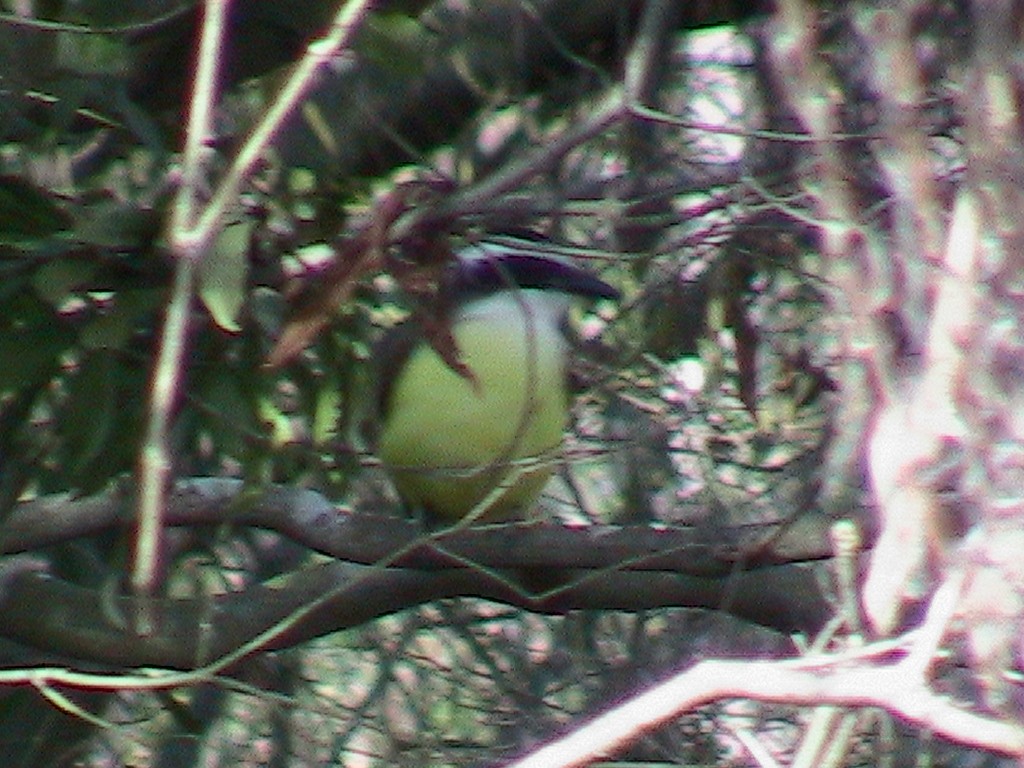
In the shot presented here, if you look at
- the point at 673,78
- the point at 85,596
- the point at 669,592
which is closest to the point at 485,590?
the point at 669,592

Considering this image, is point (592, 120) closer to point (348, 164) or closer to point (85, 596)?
point (348, 164)

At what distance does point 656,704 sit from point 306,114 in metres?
1.28

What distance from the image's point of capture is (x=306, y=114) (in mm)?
2160

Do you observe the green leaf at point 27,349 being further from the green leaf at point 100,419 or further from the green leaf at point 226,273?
the green leaf at point 226,273

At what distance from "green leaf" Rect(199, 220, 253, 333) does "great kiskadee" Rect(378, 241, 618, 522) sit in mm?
575

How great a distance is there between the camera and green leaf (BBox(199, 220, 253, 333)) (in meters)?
1.57

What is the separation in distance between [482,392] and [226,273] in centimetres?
62

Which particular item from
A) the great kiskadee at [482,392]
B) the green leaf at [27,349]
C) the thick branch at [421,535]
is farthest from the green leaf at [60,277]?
the great kiskadee at [482,392]

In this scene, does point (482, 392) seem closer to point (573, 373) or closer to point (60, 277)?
point (573, 373)

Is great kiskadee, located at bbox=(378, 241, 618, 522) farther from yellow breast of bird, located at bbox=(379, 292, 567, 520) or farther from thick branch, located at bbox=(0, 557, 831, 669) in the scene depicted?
thick branch, located at bbox=(0, 557, 831, 669)

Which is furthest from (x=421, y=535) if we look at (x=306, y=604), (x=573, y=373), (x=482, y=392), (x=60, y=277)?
(x=573, y=373)

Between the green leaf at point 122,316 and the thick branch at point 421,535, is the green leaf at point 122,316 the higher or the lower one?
the higher one

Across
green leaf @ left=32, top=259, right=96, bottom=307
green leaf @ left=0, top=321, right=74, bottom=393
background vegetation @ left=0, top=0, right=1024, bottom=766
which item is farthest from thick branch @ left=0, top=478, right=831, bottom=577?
green leaf @ left=32, top=259, right=96, bottom=307

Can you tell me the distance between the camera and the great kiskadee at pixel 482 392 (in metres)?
2.23
